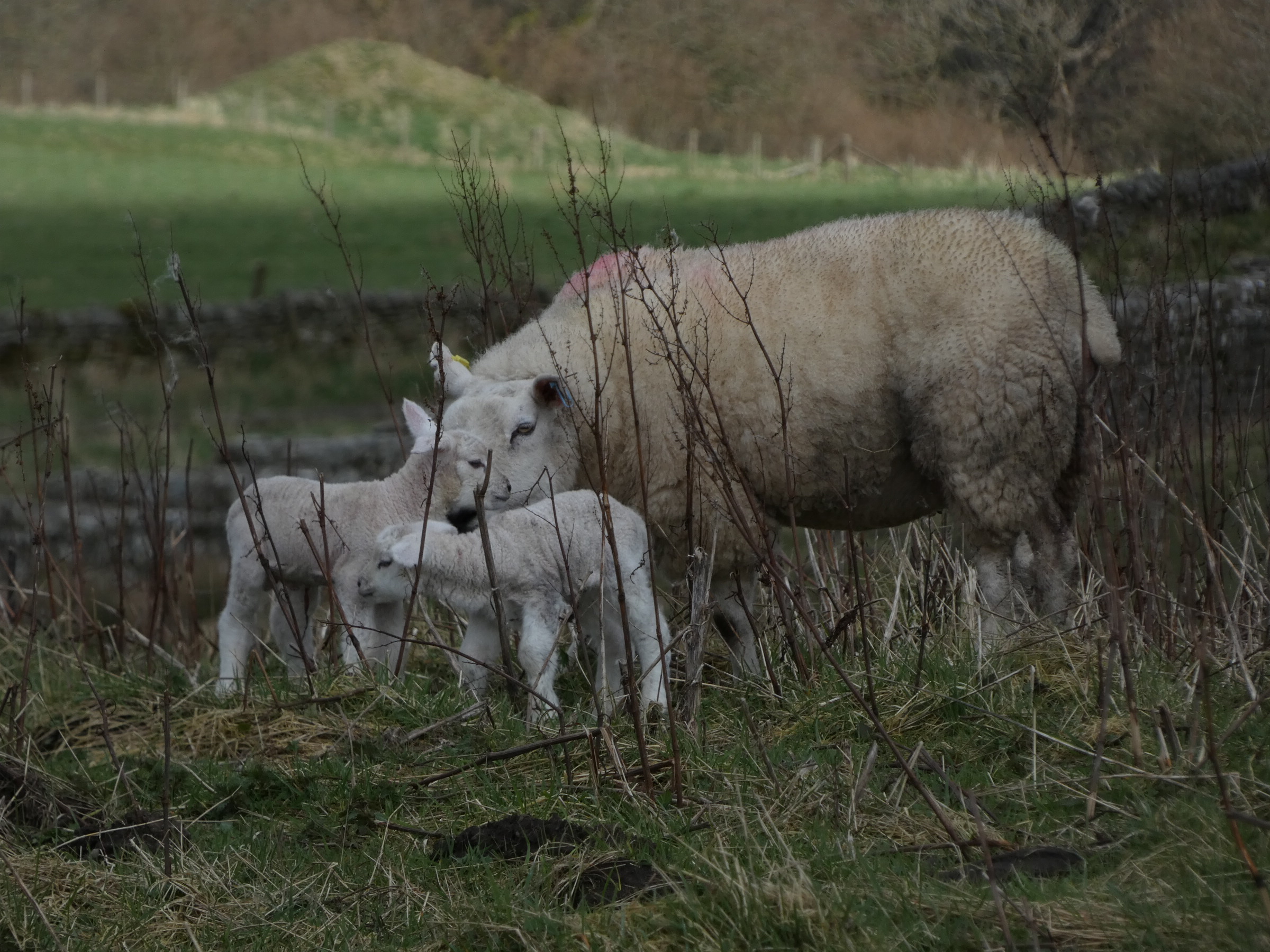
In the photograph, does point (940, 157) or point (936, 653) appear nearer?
point (936, 653)

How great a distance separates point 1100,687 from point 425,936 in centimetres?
170

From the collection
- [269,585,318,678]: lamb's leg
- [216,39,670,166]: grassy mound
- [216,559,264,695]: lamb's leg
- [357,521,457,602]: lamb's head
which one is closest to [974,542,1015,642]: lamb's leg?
[357,521,457,602]: lamb's head

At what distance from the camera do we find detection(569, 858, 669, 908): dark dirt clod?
2787 millimetres

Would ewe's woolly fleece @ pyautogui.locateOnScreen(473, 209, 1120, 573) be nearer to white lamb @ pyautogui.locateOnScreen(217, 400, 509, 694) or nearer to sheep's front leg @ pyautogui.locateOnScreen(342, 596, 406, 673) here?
white lamb @ pyautogui.locateOnScreen(217, 400, 509, 694)

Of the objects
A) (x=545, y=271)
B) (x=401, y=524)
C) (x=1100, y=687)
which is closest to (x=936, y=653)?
(x=1100, y=687)

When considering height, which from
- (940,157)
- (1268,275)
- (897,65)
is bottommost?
(1268,275)

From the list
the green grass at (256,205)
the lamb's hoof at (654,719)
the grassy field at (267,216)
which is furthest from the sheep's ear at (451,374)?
the green grass at (256,205)

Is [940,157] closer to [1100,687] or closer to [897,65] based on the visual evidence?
[897,65]

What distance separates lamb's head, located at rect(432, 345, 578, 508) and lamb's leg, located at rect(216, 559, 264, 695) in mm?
793

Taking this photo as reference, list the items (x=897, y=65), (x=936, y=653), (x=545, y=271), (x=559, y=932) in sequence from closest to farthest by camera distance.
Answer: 1. (x=559, y=932)
2. (x=936, y=653)
3. (x=897, y=65)
4. (x=545, y=271)

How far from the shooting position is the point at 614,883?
9.30 ft

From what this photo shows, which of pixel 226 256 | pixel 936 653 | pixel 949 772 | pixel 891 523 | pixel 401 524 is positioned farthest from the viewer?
pixel 226 256

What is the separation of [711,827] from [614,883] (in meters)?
0.29

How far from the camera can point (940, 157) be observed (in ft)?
21.9
